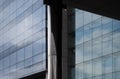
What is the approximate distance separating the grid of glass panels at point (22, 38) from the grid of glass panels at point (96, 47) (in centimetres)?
550

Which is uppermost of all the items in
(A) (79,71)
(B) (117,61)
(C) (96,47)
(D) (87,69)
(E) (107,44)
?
(C) (96,47)

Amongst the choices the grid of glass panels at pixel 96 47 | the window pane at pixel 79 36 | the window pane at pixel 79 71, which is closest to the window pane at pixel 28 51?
the grid of glass panels at pixel 96 47

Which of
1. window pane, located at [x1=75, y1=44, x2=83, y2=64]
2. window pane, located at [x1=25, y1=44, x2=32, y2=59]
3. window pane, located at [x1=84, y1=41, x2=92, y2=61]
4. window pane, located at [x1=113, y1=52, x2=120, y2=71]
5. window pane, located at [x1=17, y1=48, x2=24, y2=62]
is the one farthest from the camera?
window pane, located at [x1=17, y1=48, x2=24, y2=62]

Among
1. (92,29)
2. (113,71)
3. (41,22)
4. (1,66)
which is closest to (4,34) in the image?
(1,66)

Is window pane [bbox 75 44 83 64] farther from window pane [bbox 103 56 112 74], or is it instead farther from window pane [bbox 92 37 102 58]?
window pane [bbox 103 56 112 74]

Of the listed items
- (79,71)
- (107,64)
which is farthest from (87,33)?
(107,64)

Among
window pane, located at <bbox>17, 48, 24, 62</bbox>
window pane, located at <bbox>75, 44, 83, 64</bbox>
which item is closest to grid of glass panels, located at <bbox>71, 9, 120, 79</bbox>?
window pane, located at <bbox>75, 44, 83, 64</bbox>

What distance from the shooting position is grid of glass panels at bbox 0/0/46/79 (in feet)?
176

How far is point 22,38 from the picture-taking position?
2360 inches

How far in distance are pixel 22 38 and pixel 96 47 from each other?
62.0 ft

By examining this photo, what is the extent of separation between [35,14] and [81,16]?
949cm

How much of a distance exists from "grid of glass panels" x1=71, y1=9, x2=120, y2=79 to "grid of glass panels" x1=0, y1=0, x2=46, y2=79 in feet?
18.0

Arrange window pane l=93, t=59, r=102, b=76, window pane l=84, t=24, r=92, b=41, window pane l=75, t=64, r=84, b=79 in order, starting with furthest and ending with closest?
window pane l=75, t=64, r=84, b=79 < window pane l=84, t=24, r=92, b=41 < window pane l=93, t=59, r=102, b=76

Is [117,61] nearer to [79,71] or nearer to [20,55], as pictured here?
[79,71]
